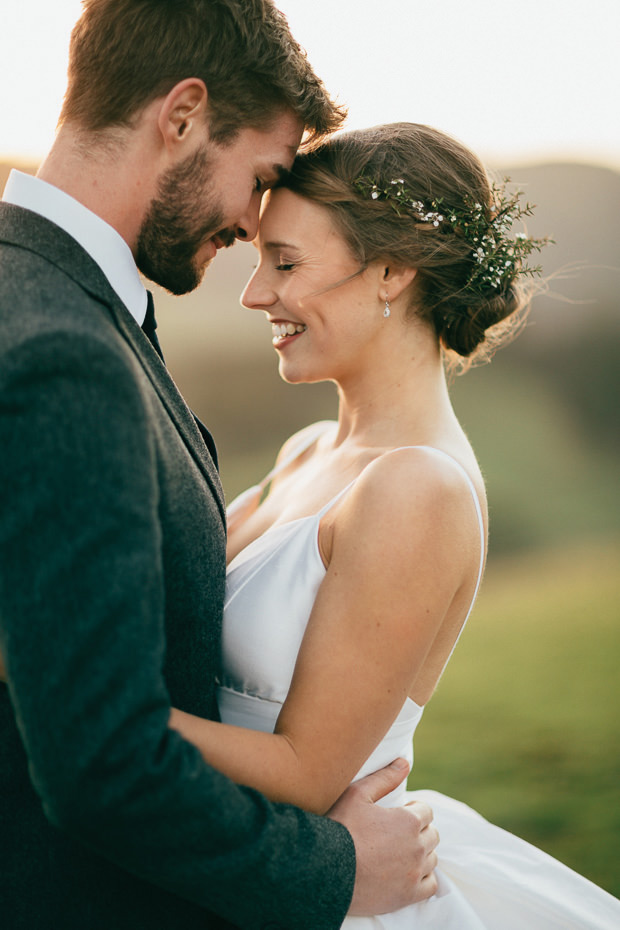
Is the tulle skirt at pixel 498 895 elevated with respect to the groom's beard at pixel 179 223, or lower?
lower

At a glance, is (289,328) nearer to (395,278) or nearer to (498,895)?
(395,278)

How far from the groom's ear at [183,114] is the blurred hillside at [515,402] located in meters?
9.26

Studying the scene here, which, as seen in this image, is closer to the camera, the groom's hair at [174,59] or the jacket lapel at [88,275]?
the jacket lapel at [88,275]

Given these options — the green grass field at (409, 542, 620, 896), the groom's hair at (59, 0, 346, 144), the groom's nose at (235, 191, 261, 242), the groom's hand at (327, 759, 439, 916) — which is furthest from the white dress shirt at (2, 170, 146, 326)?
the green grass field at (409, 542, 620, 896)

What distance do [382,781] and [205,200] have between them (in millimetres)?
1415

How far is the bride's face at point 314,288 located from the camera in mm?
2162

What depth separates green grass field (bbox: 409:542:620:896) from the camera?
457 cm

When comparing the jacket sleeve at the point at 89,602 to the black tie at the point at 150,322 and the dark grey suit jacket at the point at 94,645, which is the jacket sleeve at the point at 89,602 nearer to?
the dark grey suit jacket at the point at 94,645

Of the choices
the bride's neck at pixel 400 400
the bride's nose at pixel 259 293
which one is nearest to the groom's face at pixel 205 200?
the bride's nose at pixel 259 293

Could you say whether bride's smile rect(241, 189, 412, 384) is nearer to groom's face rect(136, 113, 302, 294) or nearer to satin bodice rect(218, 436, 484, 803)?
groom's face rect(136, 113, 302, 294)

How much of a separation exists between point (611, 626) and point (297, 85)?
7.19 meters

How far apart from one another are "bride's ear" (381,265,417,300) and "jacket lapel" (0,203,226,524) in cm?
87

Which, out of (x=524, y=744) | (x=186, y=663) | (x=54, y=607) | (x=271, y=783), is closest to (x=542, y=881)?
(x=271, y=783)

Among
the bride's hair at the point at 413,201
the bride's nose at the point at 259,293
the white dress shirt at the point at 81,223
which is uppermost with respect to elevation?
the bride's hair at the point at 413,201
